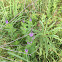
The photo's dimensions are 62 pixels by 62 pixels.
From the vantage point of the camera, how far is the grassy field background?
1.07m

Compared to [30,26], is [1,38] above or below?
below

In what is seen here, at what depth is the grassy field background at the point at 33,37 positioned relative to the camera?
1.07m

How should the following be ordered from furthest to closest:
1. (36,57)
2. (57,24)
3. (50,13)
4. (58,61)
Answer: (50,13) → (57,24) → (36,57) → (58,61)

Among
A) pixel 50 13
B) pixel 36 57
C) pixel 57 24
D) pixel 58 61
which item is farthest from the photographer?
pixel 50 13

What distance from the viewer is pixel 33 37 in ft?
3.61

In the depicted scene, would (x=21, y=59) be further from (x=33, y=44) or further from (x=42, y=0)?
(x=42, y=0)

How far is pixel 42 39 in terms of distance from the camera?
1121 millimetres

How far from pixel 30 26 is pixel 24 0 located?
657 millimetres

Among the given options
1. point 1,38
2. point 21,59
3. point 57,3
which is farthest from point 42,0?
point 21,59

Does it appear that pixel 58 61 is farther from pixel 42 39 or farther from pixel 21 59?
pixel 21 59

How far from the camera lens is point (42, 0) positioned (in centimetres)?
153

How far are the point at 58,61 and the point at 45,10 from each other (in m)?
0.95

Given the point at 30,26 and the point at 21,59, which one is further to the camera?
the point at 30,26

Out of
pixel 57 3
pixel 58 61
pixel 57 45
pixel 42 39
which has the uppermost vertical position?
pixel 57 3
